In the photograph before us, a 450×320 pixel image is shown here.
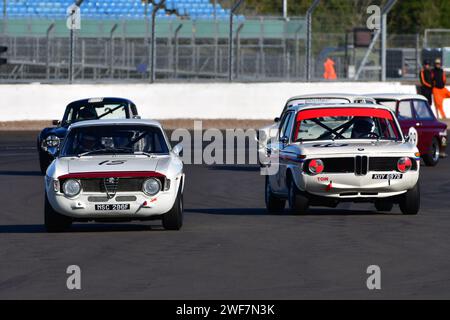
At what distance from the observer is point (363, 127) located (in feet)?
59.3

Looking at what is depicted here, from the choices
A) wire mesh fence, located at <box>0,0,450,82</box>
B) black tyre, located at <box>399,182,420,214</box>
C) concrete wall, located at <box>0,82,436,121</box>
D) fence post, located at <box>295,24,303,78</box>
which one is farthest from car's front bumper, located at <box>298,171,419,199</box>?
fence post, located at <box>295,24,303,78</box>

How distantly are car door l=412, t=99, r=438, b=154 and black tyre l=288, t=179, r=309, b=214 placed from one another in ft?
28.3

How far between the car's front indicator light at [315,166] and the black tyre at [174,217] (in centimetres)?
194

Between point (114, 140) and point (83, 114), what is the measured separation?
7414 mm

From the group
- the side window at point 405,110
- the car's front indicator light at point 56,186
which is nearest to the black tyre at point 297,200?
the car's front indicator light at point 56,186

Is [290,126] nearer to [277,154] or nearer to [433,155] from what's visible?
[277,154]

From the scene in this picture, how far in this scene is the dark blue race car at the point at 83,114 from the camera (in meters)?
23.6

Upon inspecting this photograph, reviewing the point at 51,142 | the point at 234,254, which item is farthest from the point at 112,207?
the point at 51,142

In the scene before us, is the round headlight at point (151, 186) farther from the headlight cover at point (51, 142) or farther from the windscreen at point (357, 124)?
the headlight cover at point (51, 142)

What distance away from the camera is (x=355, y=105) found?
18.1 meters
